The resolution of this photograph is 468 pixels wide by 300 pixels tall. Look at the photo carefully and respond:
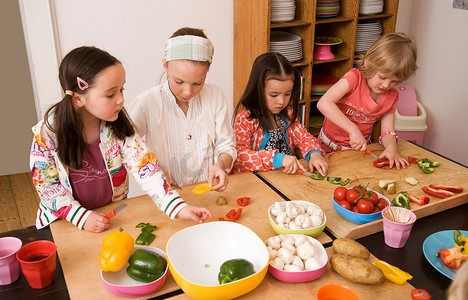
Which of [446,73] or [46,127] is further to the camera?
[446,73]

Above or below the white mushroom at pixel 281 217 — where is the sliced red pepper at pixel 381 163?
below

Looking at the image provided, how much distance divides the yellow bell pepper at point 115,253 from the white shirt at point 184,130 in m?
0.69

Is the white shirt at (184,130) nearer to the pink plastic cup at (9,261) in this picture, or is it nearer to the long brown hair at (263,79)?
the long brown hair at (263,79)

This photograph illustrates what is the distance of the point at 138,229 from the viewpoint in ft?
4.59

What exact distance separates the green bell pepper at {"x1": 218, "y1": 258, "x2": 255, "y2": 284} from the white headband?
0.84m

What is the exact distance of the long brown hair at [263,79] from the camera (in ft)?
6.31

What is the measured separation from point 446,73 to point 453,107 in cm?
30

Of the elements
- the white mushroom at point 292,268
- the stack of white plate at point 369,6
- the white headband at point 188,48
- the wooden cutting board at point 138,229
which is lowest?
the wooden cutting board at point 138,229

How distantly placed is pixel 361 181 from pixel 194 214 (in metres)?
0.78

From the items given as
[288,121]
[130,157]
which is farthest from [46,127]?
[288,121]

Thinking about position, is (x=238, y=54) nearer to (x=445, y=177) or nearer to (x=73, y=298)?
(x=445, y=177)

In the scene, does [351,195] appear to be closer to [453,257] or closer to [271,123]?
[453,257]

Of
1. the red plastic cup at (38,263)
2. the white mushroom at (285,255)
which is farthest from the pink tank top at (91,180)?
the white mushroom at (285,255)

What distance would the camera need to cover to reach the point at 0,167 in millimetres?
3750
